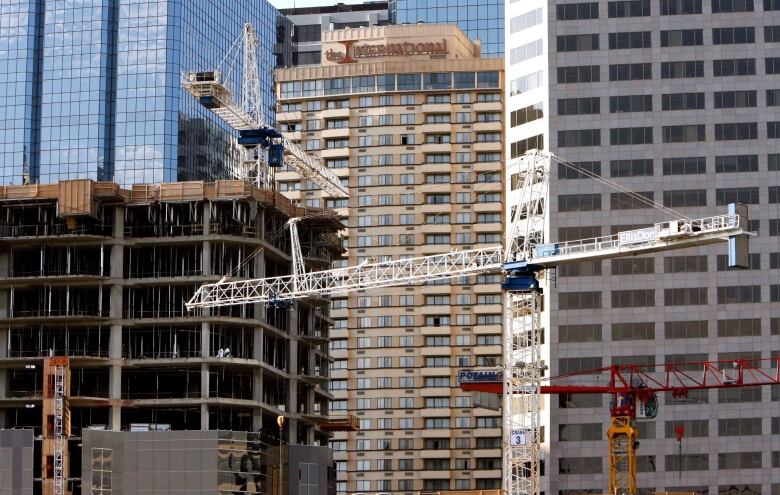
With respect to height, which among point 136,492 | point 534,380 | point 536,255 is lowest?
point 136,492

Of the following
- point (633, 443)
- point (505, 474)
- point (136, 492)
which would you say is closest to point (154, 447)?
point (136, 492)

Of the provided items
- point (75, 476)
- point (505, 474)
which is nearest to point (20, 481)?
point (75, 476)

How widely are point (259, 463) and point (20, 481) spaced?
83.7ft

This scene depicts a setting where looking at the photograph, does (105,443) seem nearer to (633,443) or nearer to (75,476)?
(75,476)

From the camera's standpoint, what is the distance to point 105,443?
7677 inches

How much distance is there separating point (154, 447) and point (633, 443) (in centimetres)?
5157

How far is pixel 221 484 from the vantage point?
194m

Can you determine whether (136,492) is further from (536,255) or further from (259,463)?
(536,255)

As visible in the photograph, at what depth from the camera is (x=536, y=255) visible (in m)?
196

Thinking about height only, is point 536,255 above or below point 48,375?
above

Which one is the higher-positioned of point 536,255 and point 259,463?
point 536,255

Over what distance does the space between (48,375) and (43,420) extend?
16.0ft

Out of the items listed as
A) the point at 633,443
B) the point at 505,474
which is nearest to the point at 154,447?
the point at 505,474

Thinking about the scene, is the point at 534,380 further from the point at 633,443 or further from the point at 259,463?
the point at 259,463
